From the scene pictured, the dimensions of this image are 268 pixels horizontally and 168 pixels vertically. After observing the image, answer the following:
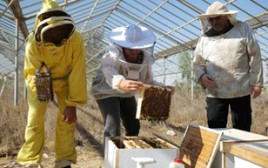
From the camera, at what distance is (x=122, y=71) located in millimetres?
3105

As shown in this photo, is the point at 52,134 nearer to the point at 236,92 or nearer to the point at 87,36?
the point at 236,92

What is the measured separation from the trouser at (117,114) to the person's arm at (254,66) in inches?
52.4

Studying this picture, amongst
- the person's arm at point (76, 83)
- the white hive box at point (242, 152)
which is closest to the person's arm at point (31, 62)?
the person's arm at point (76, 83)

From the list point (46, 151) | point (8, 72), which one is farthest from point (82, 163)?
point (8, 72)

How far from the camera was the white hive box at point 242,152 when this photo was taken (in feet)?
6.66

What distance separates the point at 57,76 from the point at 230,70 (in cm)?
188

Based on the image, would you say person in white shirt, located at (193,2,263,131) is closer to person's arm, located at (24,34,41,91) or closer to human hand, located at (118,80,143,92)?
human hand, located at (118,80,143,92)

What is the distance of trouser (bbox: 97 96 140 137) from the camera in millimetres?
3037

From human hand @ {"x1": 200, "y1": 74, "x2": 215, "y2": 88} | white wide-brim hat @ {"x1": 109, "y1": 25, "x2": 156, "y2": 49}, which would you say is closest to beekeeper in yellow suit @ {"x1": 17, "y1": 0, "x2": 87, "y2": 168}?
white wide-brim hat @ {"x1": 109, "y1": 25, "x2": 156, "y2": 49}

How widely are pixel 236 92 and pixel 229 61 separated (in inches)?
14.1

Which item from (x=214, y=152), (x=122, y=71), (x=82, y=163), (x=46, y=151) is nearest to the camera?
(x=214, y=152)

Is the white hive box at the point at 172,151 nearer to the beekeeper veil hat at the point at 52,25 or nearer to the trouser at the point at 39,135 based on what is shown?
the trouser at the point at 39,135

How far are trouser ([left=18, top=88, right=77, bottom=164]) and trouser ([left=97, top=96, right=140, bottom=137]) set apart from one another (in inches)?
14.2

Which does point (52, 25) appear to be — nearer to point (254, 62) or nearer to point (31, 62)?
point (31, 62)
